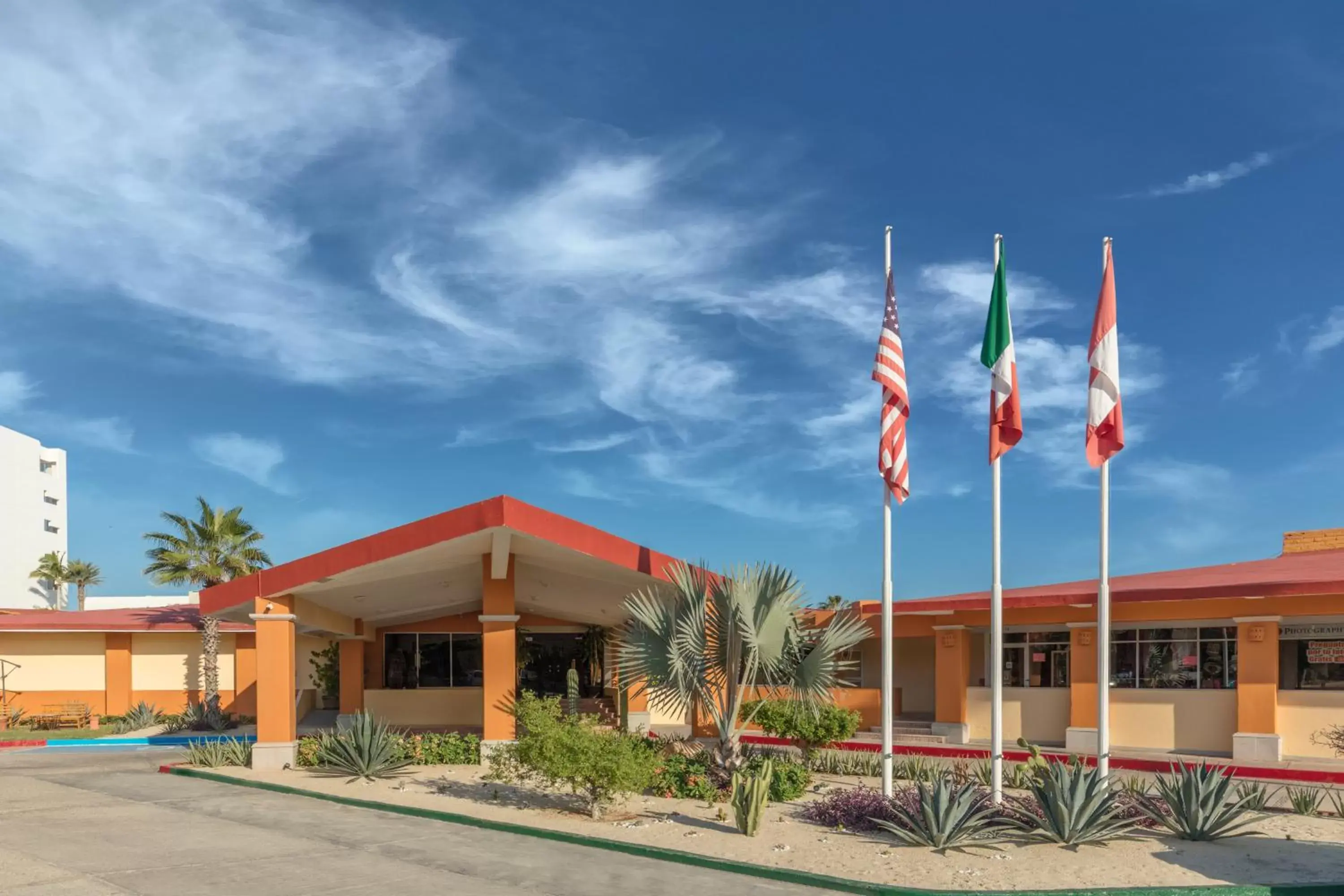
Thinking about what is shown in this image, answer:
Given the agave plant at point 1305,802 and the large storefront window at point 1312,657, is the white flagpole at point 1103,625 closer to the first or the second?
the agave plant at point 1305,802

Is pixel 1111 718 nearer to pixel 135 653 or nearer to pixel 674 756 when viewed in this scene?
pixel 674 756

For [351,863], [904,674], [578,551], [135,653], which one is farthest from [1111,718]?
[135,653]

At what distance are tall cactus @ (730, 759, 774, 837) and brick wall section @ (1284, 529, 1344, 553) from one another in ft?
60.5

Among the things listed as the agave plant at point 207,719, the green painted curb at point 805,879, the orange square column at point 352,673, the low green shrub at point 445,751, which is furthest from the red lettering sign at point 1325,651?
the agave plant at point 207,719

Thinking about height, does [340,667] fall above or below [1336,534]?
below

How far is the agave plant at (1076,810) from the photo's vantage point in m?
11.5

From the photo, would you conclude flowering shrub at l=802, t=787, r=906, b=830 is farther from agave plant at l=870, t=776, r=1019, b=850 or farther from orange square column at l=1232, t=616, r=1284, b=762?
orange square column at l=1232, t=616, r=1284, b=762

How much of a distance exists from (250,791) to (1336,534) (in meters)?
23.3

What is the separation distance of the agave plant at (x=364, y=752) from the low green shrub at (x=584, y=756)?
11.3 ft

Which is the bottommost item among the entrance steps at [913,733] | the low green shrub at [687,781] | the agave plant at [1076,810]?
the entrance steps at [913,733]

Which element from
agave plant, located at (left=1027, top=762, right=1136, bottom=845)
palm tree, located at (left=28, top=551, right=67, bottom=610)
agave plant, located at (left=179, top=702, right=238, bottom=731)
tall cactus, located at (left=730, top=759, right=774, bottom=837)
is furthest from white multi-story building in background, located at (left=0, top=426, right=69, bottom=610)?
agave plant, located at (left=1027, top=762, right=1136, bottom=845)

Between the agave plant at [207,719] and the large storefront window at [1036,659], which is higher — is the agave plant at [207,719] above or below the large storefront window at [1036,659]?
below

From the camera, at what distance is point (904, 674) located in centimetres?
2878

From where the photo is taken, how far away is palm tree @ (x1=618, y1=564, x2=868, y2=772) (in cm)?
1454
